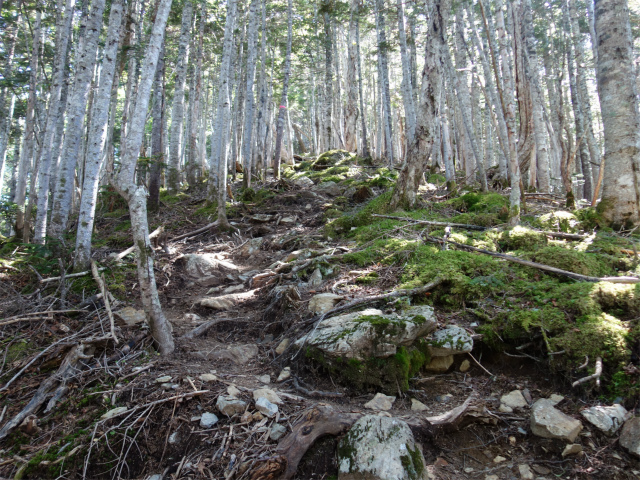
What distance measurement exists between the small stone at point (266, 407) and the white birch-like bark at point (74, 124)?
5181 mm

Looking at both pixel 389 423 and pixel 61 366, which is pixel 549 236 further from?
pixel 61 366

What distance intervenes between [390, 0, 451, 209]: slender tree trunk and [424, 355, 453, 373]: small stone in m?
4.81

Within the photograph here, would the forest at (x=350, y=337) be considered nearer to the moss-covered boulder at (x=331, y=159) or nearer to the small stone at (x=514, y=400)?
the small stone at (x=514, y=400)

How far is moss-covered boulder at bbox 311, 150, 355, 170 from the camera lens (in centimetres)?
1617

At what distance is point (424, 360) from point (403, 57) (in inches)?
403

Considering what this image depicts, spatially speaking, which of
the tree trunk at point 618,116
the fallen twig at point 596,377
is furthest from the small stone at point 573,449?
the tree trunk at point 618,116

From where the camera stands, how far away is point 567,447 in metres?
2.34

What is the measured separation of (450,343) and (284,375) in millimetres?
1608

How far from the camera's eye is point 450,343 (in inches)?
129

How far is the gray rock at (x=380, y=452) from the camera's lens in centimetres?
227

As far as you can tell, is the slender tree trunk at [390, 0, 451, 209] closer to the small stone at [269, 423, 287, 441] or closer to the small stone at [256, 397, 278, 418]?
the small stone at [256, 397, 278, 418]

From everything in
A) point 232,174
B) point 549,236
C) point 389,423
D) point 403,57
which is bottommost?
point 389,423

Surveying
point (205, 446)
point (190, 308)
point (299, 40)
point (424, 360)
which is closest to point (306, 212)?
point (190, 308)

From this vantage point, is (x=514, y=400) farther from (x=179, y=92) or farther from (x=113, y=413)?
(x=179, y=92)
